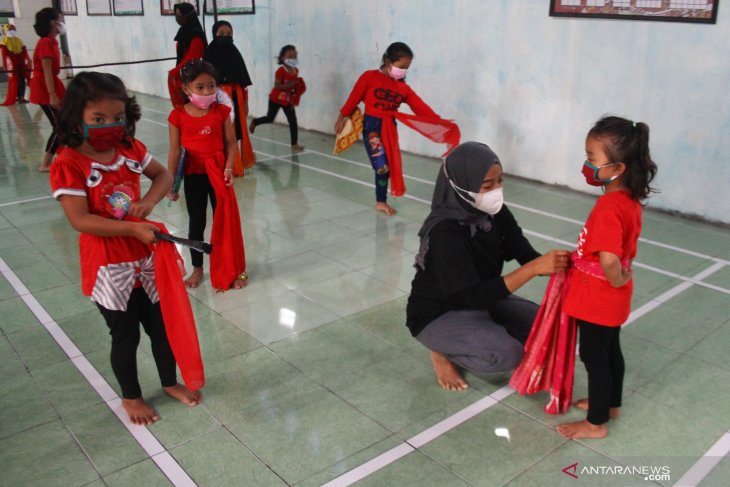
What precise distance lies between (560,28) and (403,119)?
7.28 ft

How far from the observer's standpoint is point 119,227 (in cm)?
263

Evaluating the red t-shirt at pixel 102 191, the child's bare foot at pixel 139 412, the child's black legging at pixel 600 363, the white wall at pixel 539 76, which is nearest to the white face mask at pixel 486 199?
the child's black legging at pixel 600 363

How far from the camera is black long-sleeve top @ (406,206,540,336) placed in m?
2.85

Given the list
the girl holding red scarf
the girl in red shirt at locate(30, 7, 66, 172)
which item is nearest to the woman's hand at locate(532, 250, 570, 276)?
the girl holding red scarf

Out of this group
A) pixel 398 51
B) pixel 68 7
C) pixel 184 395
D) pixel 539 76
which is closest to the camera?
pixel 184 395

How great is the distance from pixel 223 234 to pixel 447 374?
193cm

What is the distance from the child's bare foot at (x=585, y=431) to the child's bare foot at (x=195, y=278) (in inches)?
108

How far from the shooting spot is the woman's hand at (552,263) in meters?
2.61

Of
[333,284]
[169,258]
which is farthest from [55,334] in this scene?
[333,284]

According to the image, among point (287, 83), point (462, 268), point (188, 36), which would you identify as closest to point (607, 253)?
Result: point (462, 268)

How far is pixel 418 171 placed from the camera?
305 inches

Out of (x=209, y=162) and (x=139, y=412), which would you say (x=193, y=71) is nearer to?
(x=209, y=162)

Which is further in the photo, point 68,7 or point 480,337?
point 68,7

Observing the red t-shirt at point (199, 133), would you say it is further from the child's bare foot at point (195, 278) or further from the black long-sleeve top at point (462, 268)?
the black long-sleeve top at point (462, 268)
